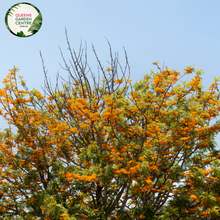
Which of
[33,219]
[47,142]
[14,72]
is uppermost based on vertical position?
[14,72]

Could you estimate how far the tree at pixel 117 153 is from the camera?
16.6 ft

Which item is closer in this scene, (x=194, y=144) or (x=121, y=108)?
(x=121, y=108)

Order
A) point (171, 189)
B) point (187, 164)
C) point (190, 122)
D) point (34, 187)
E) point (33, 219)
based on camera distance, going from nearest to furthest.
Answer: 1. point (190, 122)
2. point (171, 189)
3. point (187, 164)
4. point (33, 219)
5. point (34, 187)

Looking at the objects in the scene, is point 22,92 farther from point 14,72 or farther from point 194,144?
point 194,144

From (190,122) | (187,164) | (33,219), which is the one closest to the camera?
(190,122)

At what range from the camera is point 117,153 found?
4961 mm

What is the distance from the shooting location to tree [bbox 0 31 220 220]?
507 centimetres

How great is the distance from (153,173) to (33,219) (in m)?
3.51

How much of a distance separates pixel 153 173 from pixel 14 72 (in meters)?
4.97

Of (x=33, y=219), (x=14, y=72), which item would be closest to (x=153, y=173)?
(x=33, y=219)

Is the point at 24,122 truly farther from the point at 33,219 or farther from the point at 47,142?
the point at 33,219

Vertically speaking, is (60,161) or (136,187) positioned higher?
(60,161)

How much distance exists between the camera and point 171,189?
560 centimetres

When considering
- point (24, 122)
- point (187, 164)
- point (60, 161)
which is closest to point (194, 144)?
point (187, 164)
